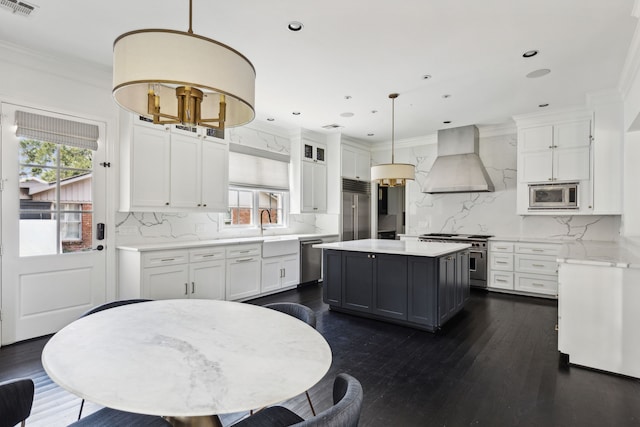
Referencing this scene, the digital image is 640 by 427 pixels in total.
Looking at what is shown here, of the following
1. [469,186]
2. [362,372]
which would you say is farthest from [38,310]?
[469,186]

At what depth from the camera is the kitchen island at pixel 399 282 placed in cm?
351

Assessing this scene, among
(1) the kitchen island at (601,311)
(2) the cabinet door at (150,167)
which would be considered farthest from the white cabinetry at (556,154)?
(2) the cabinet door at (150,167)

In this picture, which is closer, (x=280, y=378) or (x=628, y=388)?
(x=280, y=378)

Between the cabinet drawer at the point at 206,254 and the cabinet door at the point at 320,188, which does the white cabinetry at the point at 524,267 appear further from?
the cabinet drawer at the point at 206,254

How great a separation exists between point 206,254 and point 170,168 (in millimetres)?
1126

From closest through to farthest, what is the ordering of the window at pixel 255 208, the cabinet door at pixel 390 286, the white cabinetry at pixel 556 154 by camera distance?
the cabinet door at pixel 390 286 → the white cabinetry at pixel 556 154 → the window at pixel 255 208

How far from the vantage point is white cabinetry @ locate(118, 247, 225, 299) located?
12.0 ft

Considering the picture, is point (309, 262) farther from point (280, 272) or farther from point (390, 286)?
point (390, 286)

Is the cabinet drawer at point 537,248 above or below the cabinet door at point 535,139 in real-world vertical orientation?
below

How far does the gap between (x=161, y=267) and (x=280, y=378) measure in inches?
123

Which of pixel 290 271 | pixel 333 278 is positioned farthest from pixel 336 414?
pixel 290 271

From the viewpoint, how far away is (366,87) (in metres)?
4.07

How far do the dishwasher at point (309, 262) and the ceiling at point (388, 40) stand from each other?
2.38 m

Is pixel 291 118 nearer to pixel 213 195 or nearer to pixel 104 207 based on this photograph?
pixel 213 195
